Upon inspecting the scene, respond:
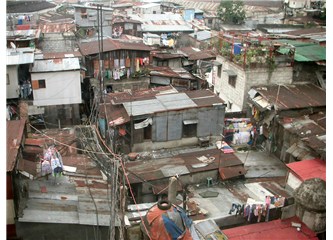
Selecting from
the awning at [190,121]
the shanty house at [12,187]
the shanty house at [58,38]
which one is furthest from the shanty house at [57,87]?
the shanty house at [12,187]

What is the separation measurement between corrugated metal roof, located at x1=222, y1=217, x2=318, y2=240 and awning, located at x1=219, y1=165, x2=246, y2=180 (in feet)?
16.2

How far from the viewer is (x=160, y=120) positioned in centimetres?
1953

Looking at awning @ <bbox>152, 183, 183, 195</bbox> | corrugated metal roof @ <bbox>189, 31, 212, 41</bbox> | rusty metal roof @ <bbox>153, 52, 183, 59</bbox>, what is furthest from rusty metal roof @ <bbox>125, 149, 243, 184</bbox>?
corrugated metal roof @ <bbox>189, 31, 212, 41</bbox>

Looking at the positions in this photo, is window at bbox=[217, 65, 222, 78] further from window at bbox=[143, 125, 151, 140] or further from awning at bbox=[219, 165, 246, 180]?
awning at bbox=[219, 165, 246, 180]

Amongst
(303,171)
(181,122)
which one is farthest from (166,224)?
(181,122)

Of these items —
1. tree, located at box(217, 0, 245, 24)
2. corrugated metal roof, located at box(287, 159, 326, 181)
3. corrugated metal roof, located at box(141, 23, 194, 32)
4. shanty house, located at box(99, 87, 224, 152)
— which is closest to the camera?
corrugated metal roof, located at box(287, 159, 326, 181)

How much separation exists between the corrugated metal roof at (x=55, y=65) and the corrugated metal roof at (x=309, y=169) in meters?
15.6

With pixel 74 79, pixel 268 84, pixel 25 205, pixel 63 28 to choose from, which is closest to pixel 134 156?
pixel 25 205

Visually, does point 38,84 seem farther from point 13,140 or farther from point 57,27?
point 57,27

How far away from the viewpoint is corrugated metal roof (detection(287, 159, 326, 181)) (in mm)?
15680

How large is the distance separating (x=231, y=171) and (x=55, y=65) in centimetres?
1414

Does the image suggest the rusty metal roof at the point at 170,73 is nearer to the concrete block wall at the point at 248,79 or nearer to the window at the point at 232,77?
the window at the point at 232,77

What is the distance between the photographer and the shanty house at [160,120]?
19172mm

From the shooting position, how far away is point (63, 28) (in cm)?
4053
